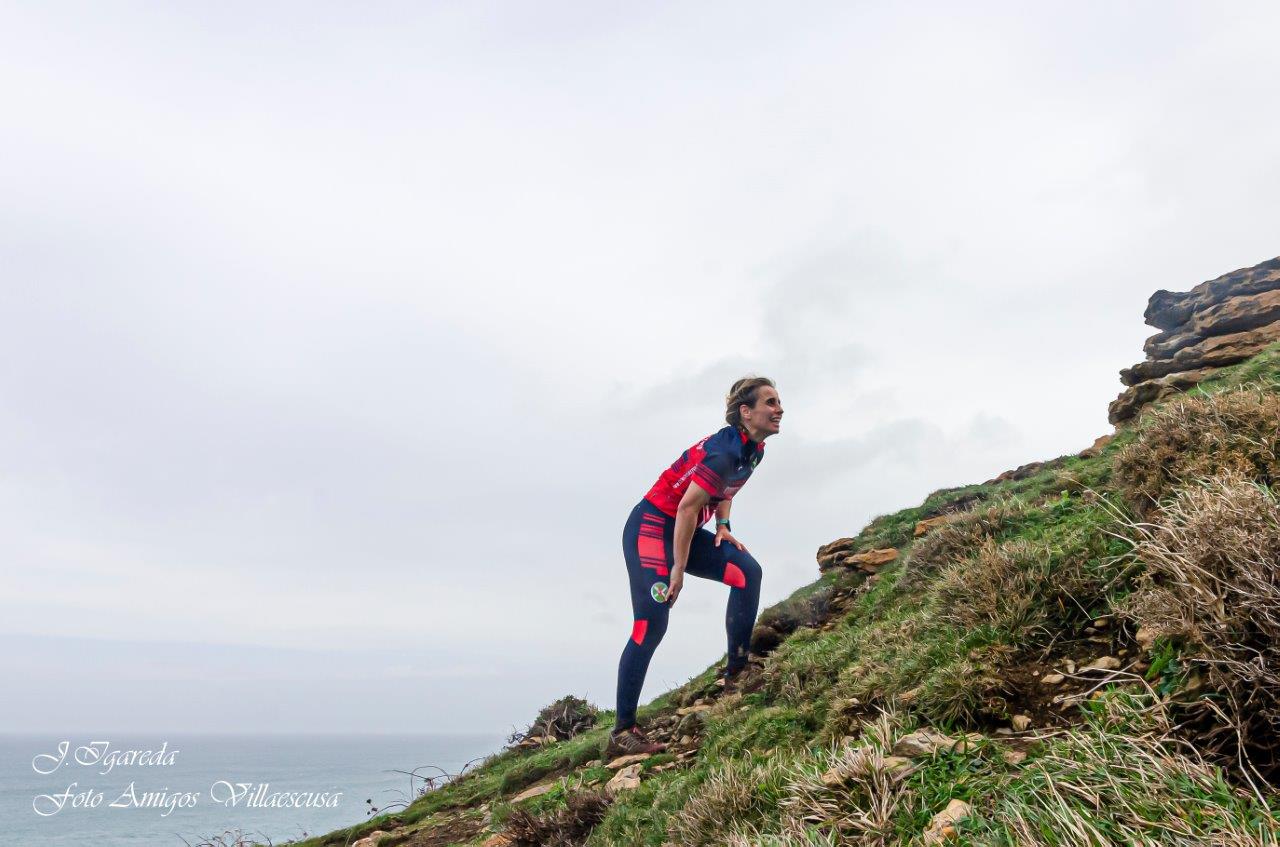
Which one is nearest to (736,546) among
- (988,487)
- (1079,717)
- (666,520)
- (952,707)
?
(666,520)

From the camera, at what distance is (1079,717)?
329 cm

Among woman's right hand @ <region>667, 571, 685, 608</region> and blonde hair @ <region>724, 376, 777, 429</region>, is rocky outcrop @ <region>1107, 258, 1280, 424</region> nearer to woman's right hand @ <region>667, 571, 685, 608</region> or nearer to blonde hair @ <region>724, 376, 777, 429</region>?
blonde hair @ <region>724, 376, 777, 429</region>

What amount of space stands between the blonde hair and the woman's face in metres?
0.05

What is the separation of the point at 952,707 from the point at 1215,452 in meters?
2.23

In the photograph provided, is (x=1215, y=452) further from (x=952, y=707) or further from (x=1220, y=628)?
(x=952, y=707)

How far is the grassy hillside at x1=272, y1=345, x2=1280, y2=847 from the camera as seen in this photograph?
8.11 feet

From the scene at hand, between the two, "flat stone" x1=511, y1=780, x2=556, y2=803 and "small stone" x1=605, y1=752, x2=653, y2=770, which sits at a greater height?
"small stone" x1=605, y1=752, x2=653, y2=770

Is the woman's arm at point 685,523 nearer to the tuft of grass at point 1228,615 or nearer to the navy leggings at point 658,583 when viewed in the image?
the navy leggings at point 658,583

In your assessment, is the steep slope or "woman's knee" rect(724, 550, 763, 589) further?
"woman's knee" rect(724, 550, 763, 589)

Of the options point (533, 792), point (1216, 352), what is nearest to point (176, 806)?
point (533, 792)

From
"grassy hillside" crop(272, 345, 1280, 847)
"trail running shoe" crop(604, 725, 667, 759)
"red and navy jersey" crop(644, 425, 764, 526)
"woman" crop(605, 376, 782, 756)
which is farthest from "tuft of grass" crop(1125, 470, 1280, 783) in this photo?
"trail running shoe" crop(604, 725, 667, 759)

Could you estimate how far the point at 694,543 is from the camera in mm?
7652

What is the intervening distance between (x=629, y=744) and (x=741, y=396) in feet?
11.7

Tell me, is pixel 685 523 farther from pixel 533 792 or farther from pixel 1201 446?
pixel 1201 446
